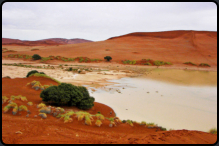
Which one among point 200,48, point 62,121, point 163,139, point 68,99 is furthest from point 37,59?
point 200,48

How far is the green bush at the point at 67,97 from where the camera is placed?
7904 mm

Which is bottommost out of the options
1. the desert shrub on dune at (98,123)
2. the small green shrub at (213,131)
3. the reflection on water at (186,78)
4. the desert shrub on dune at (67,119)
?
the small green shrub at (213,131)

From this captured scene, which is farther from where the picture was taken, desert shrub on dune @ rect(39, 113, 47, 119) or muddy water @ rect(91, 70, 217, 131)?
muddy water @ rect(91, 70, 217, 131)

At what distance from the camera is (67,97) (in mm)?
8062

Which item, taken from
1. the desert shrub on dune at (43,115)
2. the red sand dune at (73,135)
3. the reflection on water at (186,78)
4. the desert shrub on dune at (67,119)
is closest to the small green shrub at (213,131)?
the red sand dune at (73,135)

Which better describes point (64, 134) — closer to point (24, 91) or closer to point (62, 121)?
point (62, 121)

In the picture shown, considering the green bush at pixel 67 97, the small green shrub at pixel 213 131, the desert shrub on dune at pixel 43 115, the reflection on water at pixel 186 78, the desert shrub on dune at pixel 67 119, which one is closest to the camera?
the desert shrub on dune at pixel 67 119

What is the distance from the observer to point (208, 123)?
747 centimetres

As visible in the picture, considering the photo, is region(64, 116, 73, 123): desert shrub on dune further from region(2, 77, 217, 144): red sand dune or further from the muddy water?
the muddy water

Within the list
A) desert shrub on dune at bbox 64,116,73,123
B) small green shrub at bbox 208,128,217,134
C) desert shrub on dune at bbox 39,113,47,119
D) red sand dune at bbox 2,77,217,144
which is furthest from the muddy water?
desert shrub on dune at bbox 39,113,47,119

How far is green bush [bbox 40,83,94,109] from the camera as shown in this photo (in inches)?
311

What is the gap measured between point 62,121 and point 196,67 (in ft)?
123

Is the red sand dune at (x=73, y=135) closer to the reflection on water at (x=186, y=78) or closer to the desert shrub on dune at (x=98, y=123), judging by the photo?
the desert shrub on dune at (x=98, y=123)

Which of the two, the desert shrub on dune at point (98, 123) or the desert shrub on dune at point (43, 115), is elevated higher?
the desert shrub on dune at point (43, 115)
